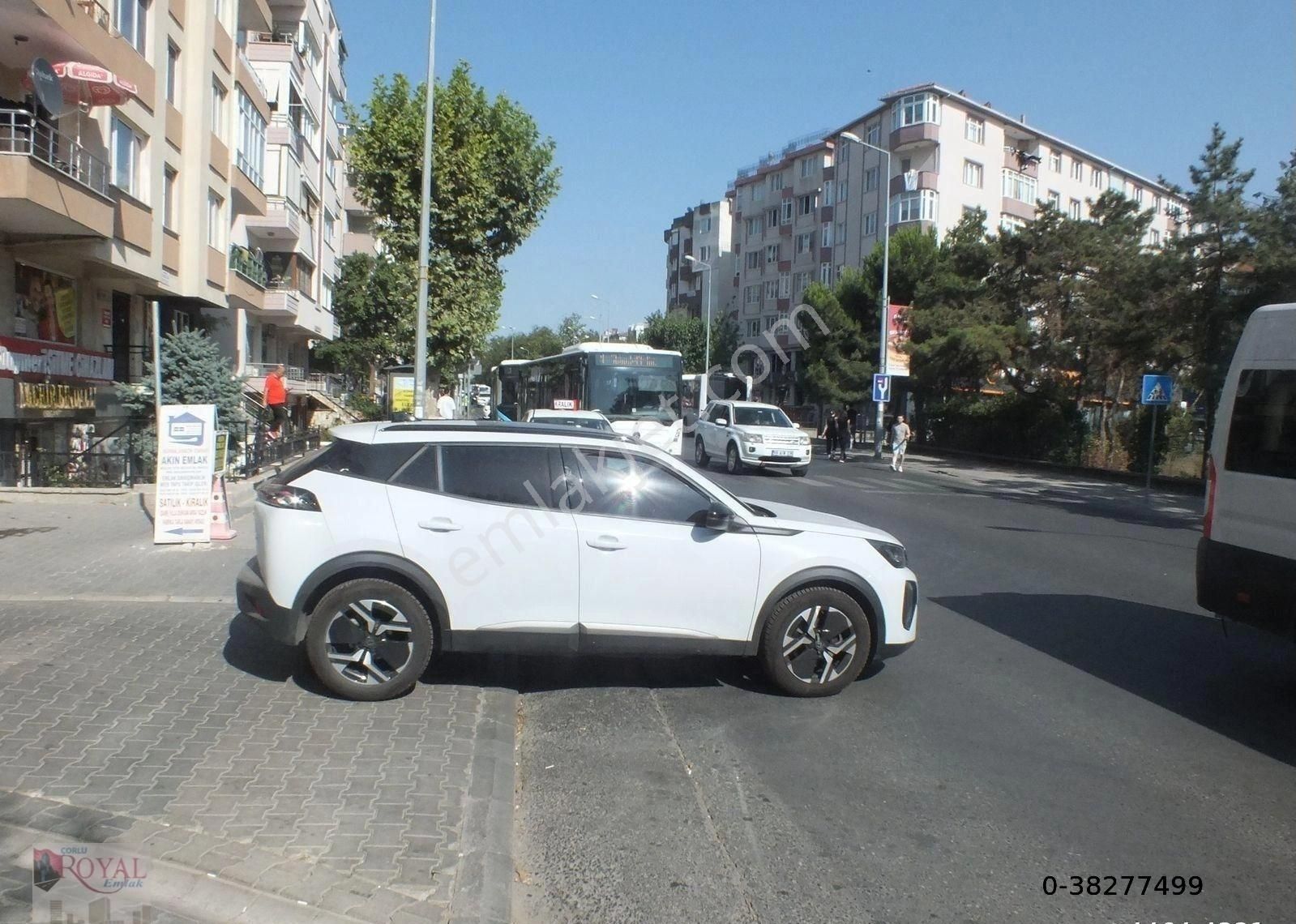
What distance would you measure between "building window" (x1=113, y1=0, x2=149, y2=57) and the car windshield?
15.4 m

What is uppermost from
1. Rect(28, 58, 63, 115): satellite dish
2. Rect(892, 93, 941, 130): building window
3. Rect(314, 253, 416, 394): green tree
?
Rect(892, 93, 941, 130): building window

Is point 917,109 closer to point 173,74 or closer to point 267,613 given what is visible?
point 173,74

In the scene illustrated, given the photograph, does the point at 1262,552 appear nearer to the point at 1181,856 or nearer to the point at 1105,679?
the point at 1105,679

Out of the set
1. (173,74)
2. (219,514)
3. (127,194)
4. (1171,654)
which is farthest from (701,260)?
(1171,654)

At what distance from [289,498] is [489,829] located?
8.78 ft

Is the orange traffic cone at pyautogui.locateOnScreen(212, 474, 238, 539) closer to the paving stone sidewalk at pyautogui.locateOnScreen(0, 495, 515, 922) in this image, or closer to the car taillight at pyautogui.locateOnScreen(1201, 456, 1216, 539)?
the paving stone sidewalk at pyautogui.locateOnScreen(0, 495, 515, 922)

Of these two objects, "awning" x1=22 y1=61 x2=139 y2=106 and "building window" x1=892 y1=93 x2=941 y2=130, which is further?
"building window" x1=892 y1=93 x2=941 y2=130

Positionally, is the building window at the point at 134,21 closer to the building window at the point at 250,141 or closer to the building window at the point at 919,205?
the building window at the point at 250,141

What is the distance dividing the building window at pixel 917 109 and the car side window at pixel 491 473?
2118 inches

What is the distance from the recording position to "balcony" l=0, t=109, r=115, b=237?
592 inches

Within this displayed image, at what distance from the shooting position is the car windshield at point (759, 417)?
1021 inches

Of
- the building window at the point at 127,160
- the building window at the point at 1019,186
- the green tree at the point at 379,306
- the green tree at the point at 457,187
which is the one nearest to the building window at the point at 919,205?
the building window at the point at 1019,186

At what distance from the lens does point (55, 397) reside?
18.2m

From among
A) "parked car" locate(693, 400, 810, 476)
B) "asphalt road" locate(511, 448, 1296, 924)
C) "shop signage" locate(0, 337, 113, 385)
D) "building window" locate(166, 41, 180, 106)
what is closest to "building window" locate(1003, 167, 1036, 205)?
"parked car" locate(693, 400, 810, 476)
